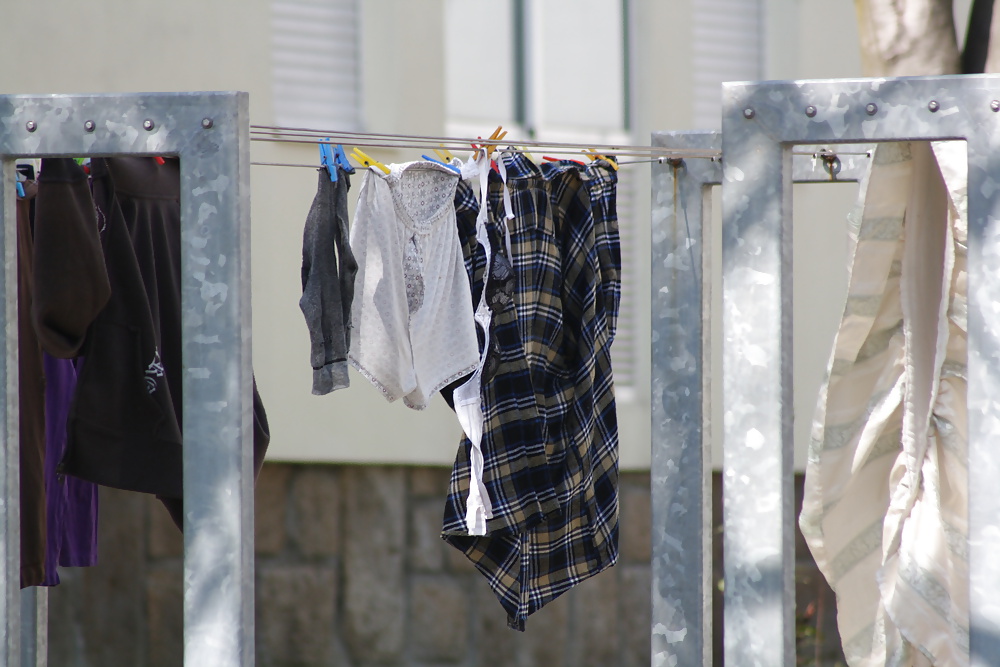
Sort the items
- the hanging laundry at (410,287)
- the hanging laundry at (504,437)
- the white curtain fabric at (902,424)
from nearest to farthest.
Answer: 1. the white curtain fabric at (902,424)
2. the hanging laundry at (410,287)
3. the hanging laundry at (504,437)

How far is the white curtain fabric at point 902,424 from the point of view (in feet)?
7.80

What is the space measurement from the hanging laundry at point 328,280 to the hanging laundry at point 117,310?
0.30 m

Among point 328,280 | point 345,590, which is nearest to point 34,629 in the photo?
point 328,280

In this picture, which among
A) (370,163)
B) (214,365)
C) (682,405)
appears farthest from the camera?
(682,405)

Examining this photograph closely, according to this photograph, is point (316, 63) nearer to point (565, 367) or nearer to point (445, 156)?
point (445, 156)

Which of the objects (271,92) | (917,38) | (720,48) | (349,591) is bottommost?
(349,591)

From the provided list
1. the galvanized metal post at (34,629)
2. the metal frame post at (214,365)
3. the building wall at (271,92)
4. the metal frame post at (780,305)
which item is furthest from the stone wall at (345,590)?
the metal frame post at (780,305)

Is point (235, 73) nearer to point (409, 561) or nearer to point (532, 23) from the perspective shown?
point (532, 23)

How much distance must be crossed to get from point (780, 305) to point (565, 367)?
1.19 meters

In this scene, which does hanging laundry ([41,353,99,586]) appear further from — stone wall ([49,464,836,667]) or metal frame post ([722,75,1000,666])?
stone wall ([49,464,836,667])

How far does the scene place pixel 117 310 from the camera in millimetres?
2629

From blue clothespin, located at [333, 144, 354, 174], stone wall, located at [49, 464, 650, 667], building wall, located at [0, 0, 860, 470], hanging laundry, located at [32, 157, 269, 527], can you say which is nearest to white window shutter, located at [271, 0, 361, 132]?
building wall, located at [0, 0, 860, 470]

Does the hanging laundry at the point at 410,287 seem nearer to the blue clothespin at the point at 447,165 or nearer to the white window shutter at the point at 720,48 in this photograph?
the blue clothespin at the point at 447,165

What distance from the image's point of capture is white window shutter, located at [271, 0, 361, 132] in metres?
5.00
